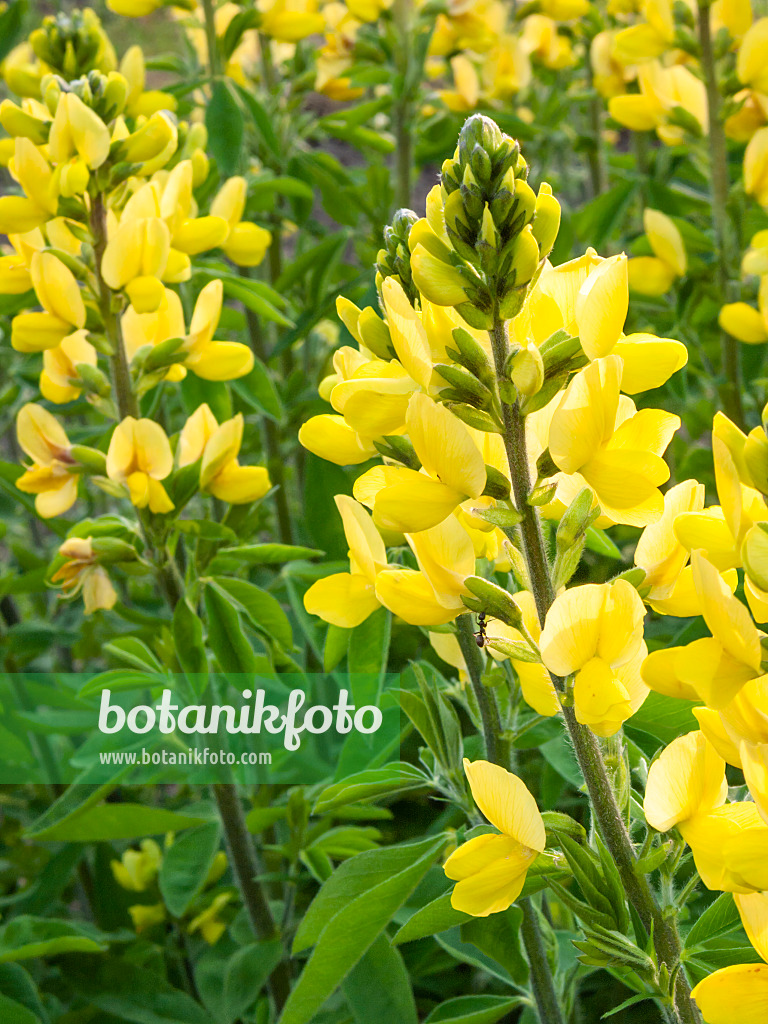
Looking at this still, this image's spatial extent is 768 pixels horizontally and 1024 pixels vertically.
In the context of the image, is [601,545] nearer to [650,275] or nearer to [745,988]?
[745,988]

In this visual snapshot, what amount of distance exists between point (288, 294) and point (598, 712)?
1.72m

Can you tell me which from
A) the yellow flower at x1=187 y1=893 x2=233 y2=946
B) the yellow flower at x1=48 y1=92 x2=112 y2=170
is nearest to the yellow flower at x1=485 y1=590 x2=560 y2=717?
the yellow flower at x1=48 y1=92 x2=112 y2=170

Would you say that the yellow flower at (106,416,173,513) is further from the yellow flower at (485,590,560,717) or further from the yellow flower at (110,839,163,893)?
the yellow flower at (110,839,163,893)

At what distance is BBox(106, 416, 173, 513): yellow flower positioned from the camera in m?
1.05

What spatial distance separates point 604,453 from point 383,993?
0.69 meters

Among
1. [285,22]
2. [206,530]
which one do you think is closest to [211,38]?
[285,22]

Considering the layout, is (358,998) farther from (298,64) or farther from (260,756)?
(298,64)

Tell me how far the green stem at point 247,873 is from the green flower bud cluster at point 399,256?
2.45ft

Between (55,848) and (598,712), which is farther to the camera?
(55,848)

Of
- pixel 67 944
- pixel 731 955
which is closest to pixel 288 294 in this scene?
pixel 67 944

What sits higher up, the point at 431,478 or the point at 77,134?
the point at 77,134

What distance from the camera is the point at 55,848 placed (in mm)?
1726

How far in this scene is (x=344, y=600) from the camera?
2.37 ft

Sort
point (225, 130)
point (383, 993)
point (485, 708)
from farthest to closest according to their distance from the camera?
1. point (225, 130)
2. point (383, 993)
3. point (485, 708)
